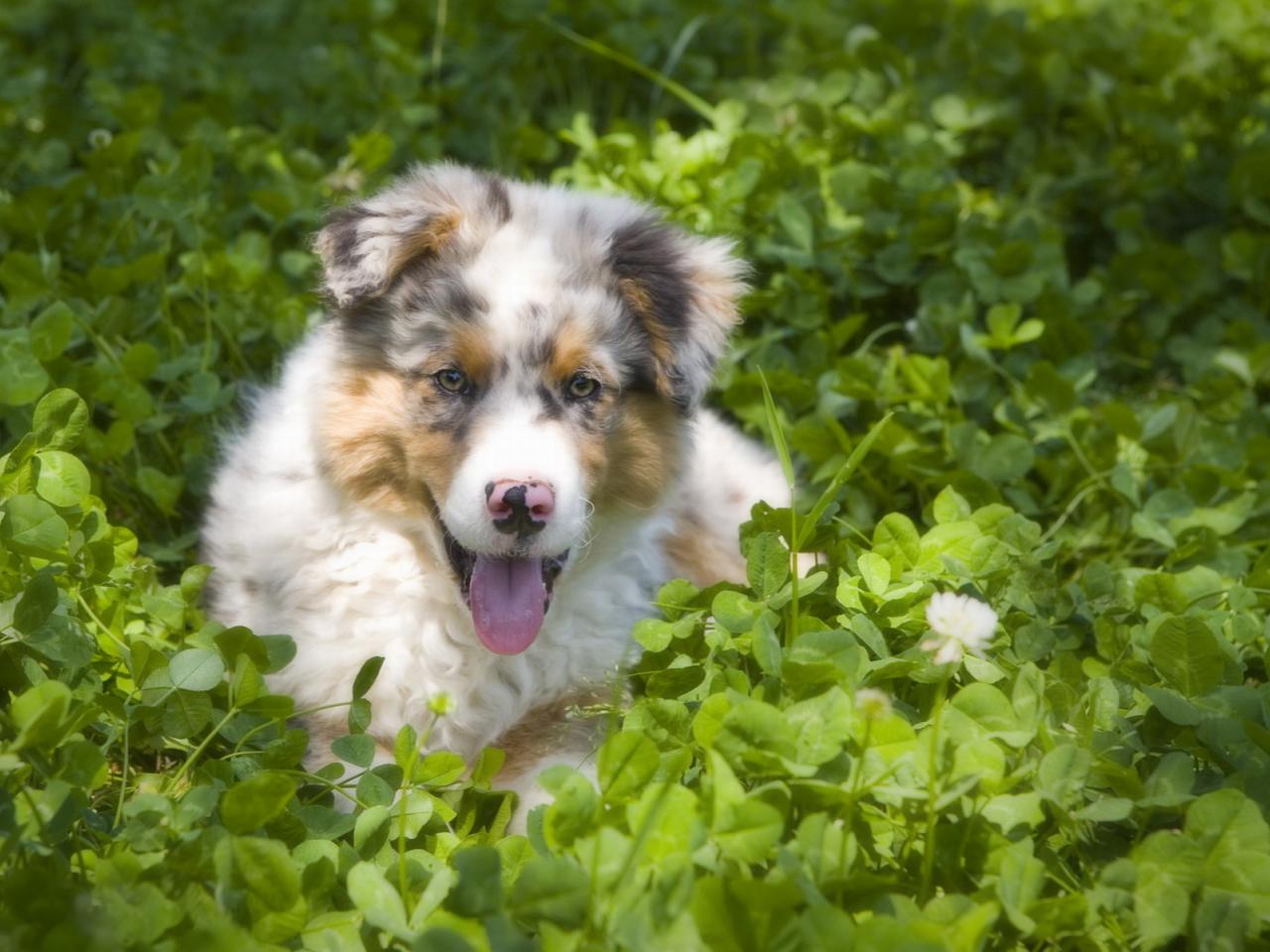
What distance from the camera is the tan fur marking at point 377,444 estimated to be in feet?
10.3

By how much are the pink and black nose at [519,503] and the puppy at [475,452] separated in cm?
3

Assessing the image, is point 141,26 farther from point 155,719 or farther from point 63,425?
point 155,719

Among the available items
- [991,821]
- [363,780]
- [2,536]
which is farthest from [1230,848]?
[2,536]

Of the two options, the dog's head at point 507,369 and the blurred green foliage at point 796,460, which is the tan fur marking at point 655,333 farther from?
the blurred green foliage at point 796,460

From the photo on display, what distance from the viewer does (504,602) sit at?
125 inches

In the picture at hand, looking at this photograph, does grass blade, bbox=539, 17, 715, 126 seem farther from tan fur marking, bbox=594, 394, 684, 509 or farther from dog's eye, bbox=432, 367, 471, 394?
dog's eye, bbox=432, 367, 471, 394

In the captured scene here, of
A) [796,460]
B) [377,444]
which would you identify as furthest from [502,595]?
[796,460]

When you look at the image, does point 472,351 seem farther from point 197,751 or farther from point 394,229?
point 197,751

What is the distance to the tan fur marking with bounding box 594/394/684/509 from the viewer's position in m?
3.27

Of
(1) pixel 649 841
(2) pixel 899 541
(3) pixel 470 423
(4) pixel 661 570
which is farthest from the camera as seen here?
(4) pixel 661 570

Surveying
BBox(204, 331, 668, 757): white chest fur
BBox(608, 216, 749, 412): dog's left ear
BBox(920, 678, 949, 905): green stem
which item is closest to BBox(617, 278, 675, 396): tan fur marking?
BBox(608, 216, 749, 412): dog's left ear

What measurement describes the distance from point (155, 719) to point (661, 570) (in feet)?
4.18

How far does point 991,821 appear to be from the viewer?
8.12 ft

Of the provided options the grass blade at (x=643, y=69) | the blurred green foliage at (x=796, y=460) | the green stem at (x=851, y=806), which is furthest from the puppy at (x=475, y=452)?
the grass blade at (x=643, y=69)
